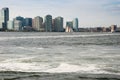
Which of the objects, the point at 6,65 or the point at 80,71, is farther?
the point at 6,65

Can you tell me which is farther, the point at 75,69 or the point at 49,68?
the point at 49,68

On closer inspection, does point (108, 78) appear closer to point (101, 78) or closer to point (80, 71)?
point (101, 78)

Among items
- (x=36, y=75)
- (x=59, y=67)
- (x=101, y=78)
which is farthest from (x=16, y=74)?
(x=101, y=78)

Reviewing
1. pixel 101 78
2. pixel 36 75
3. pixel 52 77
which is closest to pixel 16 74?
pixel 36 75

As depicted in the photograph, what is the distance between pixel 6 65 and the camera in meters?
19.3

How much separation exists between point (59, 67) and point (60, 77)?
318cm

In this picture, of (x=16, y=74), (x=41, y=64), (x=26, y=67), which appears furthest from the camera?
(x=41, y=64)

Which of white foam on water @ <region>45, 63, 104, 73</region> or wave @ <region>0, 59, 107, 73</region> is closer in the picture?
white foam on water @ <region>45, 63, 104, 73</region>

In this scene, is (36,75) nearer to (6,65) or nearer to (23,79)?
(23,79)

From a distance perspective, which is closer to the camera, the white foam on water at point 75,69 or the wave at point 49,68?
the white foam on water at point 75,69

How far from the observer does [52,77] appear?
606 inches

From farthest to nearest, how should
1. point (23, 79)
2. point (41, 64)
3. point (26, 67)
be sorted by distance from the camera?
point (41, 64)
point (26, 67)
point (23, 79)

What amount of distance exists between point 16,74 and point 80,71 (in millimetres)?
3578

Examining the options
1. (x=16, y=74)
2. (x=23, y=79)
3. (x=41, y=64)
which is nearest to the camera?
(x=23, y=79)
